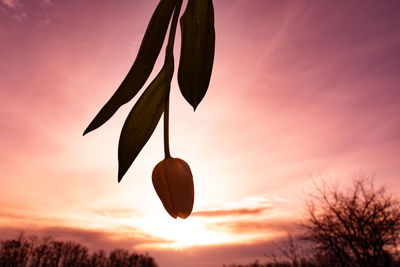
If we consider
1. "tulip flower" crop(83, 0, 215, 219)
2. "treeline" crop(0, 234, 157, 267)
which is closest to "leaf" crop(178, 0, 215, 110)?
"tulip flower" crop(83, 0, 215, 219)

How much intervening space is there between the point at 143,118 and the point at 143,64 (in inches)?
2.7

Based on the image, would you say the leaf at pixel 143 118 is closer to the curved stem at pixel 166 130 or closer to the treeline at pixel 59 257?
the curved stem at pixel 166 130

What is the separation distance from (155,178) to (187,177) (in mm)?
45

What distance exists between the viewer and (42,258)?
136 ft

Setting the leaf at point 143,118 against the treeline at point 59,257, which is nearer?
the leaf at point 143,118

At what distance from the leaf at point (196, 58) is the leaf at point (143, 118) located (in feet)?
0.12

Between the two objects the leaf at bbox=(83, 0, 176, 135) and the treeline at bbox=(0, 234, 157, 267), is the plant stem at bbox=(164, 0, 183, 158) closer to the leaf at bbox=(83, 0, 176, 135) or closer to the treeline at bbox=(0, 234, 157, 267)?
the leaf at bbox=(83, 0, 176, 135)

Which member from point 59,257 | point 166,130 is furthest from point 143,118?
point 59,257

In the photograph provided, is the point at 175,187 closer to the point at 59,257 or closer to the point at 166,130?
the point at 166,130

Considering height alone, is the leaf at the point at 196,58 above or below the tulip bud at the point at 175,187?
above

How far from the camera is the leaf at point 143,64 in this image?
39 cm

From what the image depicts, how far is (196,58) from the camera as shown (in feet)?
1.39

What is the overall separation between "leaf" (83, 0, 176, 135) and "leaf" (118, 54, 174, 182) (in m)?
0.03

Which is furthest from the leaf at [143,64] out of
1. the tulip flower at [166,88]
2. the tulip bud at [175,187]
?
the tulip bud at [175,187]
